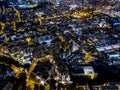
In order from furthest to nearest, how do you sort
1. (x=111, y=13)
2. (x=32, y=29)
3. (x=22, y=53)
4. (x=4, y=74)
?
(x=111, y=13) < (x=32, y=29) < (x=22, y=53) < (x=4, y=74)

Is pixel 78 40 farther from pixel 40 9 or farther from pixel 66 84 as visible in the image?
pixel 40 9

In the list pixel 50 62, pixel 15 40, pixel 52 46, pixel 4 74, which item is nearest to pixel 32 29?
pixel 15 40

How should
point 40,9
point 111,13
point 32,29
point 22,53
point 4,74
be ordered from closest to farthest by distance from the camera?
1. point 4,74
2. point 22,53
3. point 32,29
4. point 111,13
5. point 40,9

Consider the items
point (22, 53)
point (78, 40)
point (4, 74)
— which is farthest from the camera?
point (78, 40)

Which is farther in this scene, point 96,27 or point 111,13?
point 111,13

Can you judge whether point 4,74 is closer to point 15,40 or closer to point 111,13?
point 15,40

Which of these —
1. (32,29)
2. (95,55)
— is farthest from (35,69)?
(32,29)
